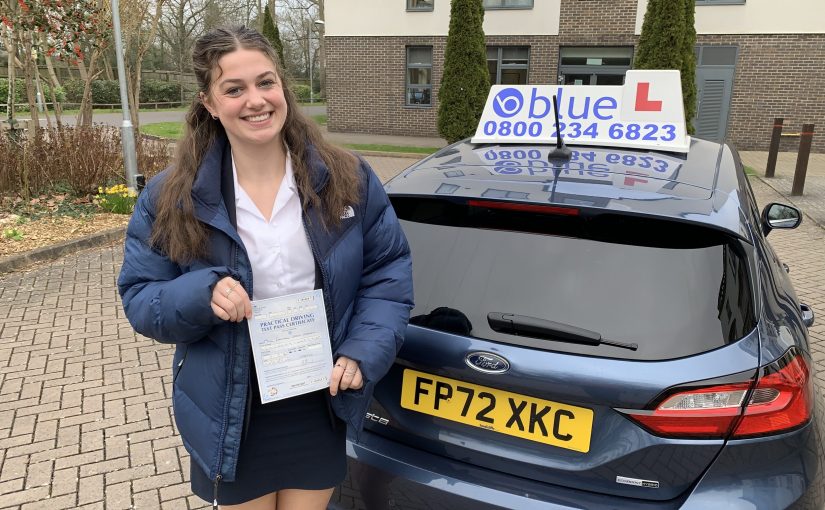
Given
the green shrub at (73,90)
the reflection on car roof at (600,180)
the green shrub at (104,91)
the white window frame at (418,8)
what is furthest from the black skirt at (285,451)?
the green shrub at (104,91)

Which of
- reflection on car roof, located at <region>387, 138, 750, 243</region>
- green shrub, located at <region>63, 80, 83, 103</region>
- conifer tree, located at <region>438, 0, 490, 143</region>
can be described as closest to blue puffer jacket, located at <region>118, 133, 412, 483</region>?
reflection on car roof, located at <region>387, 138, 750, 243</region>

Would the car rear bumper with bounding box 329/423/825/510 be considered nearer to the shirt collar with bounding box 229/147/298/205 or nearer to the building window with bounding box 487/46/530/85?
the shirt collar with bounding box 229/147/298/205

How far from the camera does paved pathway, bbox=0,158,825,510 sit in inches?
110

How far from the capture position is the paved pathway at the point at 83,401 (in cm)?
279

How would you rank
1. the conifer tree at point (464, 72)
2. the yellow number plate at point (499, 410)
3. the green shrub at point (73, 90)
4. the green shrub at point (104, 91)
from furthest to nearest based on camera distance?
the green shrub at point (104, 91), the green shrub at point (73, 90), the conifer tree at point (464, 72), the yellow number plate at point (499, 410)

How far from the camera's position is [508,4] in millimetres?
17719

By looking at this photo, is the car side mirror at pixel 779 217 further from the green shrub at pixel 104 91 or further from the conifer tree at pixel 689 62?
the green shrub at pixel 104 91

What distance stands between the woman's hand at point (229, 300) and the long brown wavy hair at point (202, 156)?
0.15 m

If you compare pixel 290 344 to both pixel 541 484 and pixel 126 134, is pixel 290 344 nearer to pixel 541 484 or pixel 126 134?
pixel 541 484

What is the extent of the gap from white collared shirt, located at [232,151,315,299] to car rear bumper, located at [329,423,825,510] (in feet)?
2.07

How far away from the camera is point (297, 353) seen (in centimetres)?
158

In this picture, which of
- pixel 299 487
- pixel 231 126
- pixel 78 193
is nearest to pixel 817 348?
pixel 299 487

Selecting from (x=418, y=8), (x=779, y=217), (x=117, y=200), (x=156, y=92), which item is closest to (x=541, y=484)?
(x=779, y=217)

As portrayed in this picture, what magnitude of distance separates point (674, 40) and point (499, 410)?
47.6 feet
